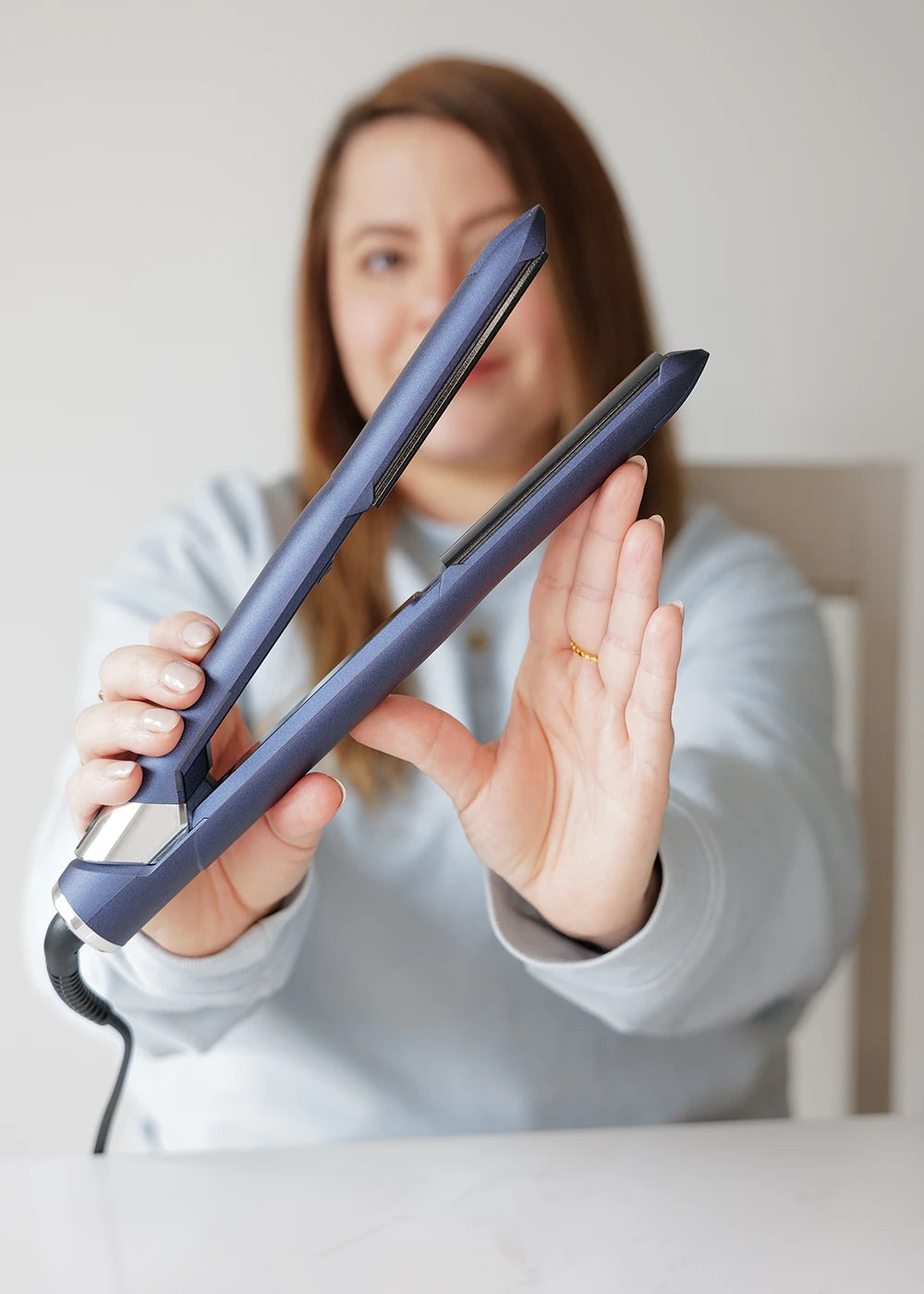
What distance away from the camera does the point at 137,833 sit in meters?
0.35

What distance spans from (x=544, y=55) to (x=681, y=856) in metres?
0.81

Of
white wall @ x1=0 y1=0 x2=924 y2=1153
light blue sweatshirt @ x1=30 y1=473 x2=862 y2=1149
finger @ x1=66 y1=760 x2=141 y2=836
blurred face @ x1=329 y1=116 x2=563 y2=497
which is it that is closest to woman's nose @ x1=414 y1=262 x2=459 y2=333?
blurred face @ x1=329 y1=116 x2=563 y2=497

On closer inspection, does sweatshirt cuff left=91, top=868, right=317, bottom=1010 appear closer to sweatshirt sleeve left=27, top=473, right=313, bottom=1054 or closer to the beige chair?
sweatshirt sleeve left=27, top=473, right=313, bottom=1054

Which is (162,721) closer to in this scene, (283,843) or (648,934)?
(283,843)

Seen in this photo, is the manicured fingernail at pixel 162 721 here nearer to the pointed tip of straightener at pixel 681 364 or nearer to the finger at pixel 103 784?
the finger at pixel 103 784

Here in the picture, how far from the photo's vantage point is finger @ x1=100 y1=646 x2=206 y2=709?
342mm

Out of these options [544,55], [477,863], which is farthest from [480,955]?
[544,55]

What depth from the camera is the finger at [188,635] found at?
1.15ft

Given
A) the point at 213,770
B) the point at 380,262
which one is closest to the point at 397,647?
the point at 213,770

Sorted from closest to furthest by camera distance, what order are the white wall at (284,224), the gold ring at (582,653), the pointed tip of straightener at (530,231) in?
1. the pointed tip of straightener at (530,231)
2. the gold ring at (582,653)
3. the white wall at (284,224)

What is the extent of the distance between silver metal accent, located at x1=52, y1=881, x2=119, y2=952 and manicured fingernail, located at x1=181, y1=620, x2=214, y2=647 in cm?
9

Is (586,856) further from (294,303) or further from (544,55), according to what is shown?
(544,55)

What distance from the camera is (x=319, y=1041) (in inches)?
25.3

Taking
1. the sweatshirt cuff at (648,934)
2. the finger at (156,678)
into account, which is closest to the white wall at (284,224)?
the sweatshirt cuff at (648,934)
